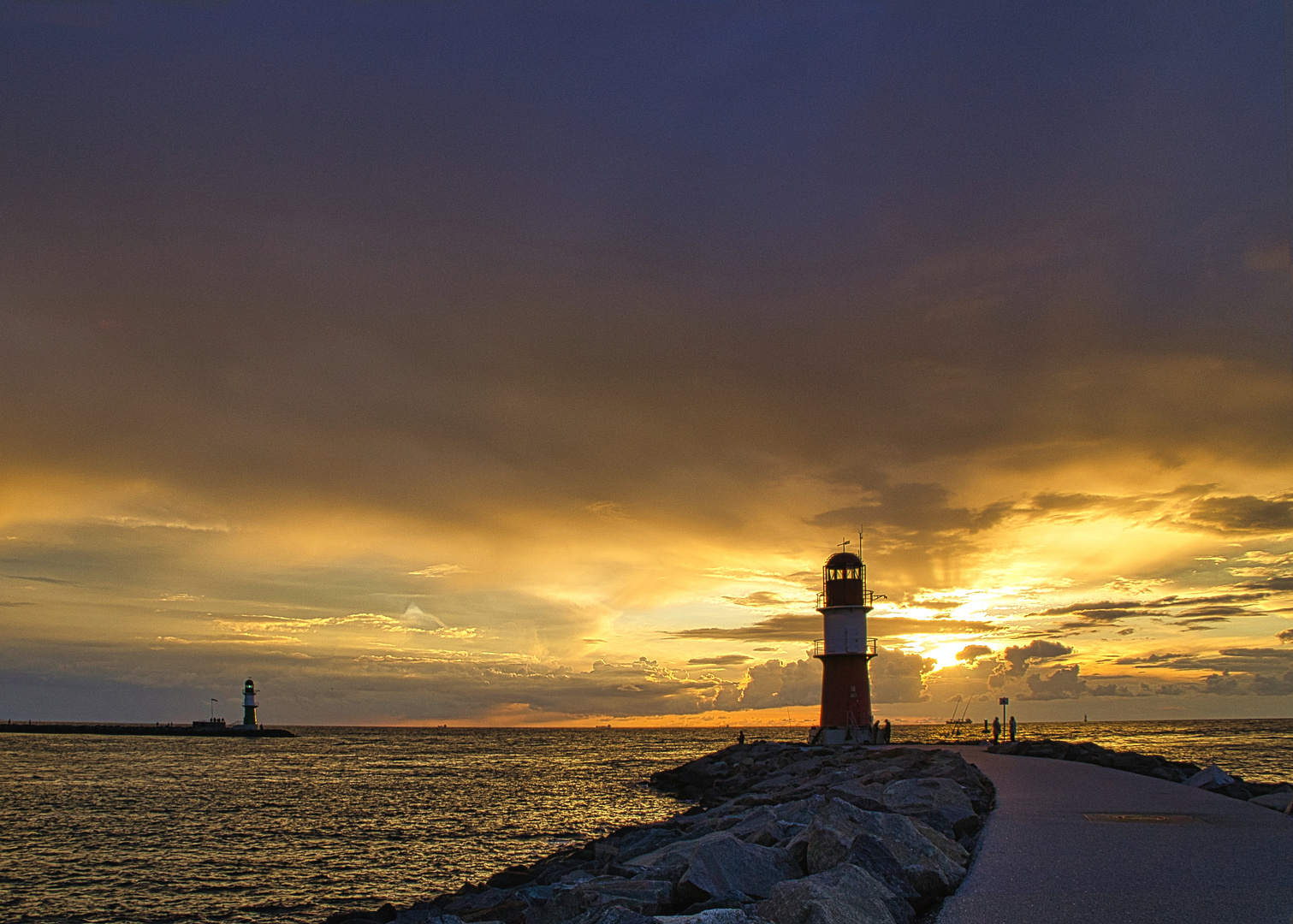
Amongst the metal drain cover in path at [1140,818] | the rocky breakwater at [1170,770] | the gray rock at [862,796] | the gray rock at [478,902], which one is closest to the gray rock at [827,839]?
the gray rock at [862,796]

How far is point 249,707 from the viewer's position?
10850cm

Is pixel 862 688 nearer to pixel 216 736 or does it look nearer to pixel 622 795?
pixel 622 795

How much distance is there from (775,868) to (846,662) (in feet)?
85.5

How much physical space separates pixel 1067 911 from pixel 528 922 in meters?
6.78

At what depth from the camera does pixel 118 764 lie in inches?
2400

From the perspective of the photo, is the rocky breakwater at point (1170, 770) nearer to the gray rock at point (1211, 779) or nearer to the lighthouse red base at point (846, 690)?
the gray rock at point (1211, 779)

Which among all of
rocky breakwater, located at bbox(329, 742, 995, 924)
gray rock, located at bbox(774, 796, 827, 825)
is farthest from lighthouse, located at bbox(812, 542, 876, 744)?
gray rock, located at bbox(774, 796, 827, 825)

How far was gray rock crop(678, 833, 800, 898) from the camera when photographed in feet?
32.1

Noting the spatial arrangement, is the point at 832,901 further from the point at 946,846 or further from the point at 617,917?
the point at 946,846

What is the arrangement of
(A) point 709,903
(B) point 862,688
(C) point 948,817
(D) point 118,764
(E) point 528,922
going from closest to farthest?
(A) point 709,903
(E) point 528,922
(C) point 948,817
(B) point 862,688
(D) point 118,764

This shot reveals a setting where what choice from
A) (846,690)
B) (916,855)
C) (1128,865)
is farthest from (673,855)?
(846,690)

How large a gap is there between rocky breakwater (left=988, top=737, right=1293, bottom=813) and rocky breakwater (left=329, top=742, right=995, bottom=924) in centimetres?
457

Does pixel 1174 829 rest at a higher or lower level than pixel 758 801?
higher

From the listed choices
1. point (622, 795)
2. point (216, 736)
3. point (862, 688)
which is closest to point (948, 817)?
point (862, 688)
